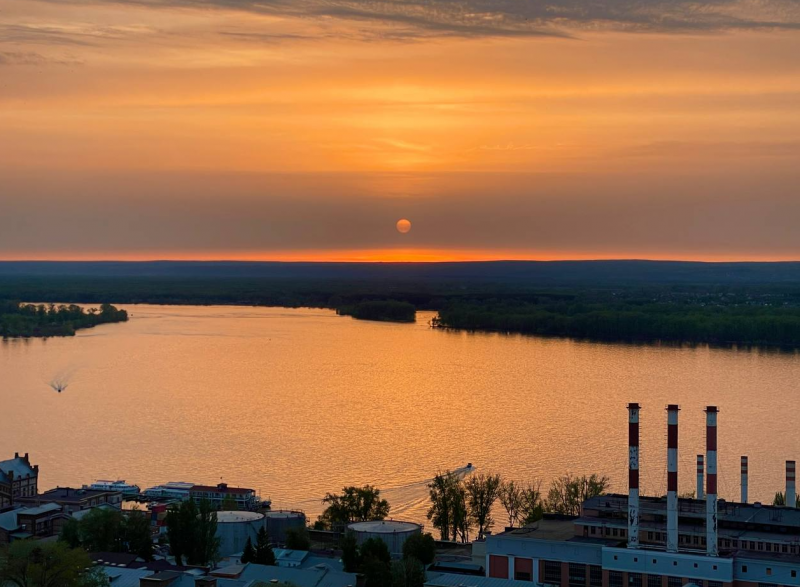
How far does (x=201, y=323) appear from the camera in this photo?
63.4m

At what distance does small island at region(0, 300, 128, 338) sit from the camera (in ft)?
191

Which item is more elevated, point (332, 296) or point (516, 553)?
point (332, 296)

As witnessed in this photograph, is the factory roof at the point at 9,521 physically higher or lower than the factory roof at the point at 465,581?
higher

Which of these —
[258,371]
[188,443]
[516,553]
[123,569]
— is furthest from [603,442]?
[258,371]

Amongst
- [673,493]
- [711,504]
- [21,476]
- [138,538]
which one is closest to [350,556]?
[138,538]

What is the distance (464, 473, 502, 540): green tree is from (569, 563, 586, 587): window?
12.5ft

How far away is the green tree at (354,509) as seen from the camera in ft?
60.8

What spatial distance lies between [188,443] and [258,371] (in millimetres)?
13020

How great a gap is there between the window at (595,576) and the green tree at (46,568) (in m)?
5.73

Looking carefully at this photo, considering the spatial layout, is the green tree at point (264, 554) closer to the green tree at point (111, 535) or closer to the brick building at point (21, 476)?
the green tree at point (111, 535)

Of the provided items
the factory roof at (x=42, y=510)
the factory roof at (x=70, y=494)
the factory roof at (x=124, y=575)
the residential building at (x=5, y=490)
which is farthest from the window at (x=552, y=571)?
the residential building at (x=5, y=490)

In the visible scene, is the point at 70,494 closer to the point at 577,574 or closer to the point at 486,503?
the point at 486,503

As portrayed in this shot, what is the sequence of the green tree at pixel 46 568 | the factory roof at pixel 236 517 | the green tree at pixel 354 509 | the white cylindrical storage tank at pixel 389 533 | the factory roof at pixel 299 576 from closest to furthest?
1. the green tree at pixel 46 568
2. the factory roof at pixel 299 576
3. the white cylindrical storage tank at pixel 389 533
4. the factory roof at pixel 236 517
5. the green tree at pixel 354 509

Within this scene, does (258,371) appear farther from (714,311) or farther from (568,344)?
(714,311)
